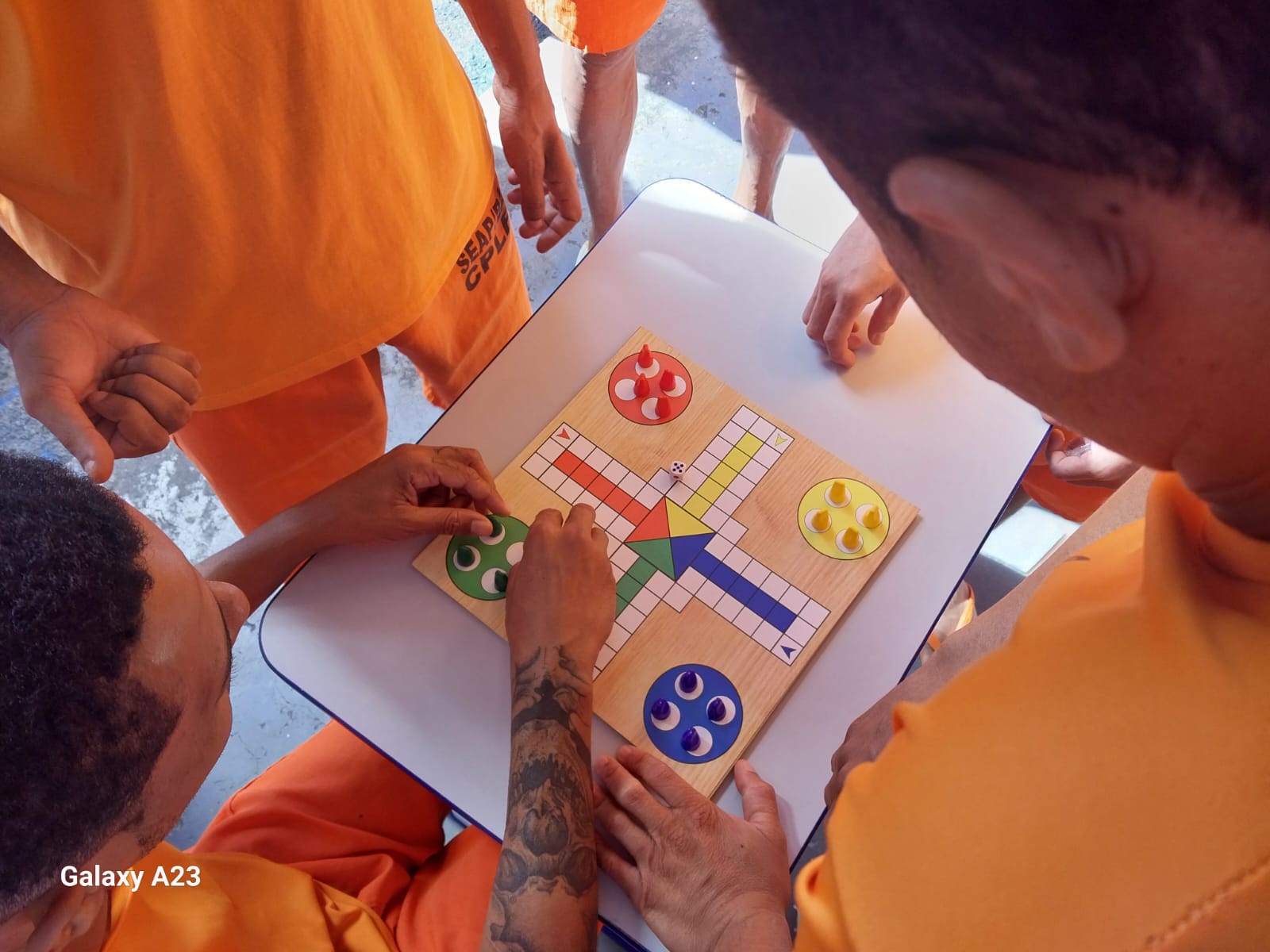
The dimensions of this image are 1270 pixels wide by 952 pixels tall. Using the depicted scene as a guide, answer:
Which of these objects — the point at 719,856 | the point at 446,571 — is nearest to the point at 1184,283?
the point at 719,856

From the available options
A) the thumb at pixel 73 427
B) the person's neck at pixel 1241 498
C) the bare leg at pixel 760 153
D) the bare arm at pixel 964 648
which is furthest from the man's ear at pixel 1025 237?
the bare leg at pixel 760 153

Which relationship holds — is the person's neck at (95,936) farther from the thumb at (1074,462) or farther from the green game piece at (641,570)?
the thumb at (1074,462)

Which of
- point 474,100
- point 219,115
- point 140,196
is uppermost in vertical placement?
point 474,100

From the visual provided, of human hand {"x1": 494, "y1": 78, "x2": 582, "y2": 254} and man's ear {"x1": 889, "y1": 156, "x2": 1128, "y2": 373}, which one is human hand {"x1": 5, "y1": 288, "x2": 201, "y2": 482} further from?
man's ear {"x1": 889, "y1": 156, "x2": 1128, "y2": 373}

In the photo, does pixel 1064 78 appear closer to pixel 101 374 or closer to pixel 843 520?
pixel 843 520

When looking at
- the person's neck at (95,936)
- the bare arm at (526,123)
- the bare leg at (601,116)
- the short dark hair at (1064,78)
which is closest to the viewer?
the short dark hair at (1064,78)

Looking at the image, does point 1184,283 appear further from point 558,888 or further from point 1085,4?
point 558,888

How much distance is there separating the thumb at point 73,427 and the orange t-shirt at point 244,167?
17 centimetres

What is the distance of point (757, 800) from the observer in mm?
749

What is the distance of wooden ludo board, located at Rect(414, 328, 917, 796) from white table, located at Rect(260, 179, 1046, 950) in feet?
0.07

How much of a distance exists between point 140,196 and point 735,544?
665 mm

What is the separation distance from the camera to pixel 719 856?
72 cm

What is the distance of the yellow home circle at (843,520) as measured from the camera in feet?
2.87

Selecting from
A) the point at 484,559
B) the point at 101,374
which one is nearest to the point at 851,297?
the point at 484,559
